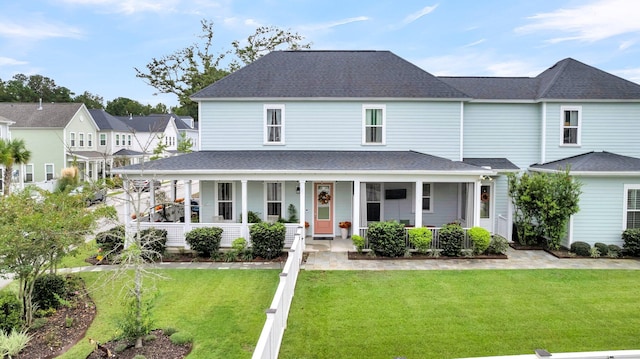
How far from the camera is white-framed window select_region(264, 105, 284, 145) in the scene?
1647 centimetres

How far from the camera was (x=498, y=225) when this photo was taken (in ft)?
54.9

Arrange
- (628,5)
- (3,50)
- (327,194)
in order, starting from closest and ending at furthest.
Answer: (327,194), (628,5), (3,50)

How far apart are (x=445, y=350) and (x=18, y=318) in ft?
27.1

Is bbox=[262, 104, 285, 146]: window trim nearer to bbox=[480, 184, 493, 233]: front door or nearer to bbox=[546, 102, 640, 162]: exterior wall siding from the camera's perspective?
bbox=[480, 184, 493, 233]: front door

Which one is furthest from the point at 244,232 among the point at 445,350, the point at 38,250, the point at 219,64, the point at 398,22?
the point at 219,64

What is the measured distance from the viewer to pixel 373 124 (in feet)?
54.1

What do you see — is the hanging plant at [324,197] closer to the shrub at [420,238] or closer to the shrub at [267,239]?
the shrub at [267,239]

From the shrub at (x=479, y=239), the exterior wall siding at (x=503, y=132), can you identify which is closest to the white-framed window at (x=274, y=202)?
the shrub at (x=479, y=239)

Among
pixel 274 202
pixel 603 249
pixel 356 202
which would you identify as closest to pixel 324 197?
pixel 274 202

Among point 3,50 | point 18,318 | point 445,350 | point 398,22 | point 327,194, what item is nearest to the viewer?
point 445,350

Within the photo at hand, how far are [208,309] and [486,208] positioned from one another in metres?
12.5

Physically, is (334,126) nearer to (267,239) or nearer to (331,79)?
(331,79)

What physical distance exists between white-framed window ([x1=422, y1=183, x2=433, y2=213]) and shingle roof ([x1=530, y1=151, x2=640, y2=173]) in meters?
4.39

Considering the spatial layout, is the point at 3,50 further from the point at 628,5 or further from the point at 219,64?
the point at 628,5
